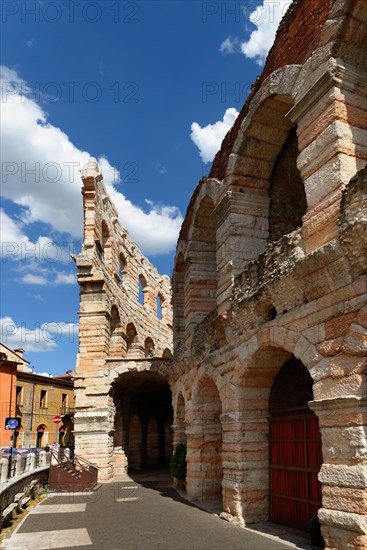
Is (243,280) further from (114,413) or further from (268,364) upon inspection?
(114,413)

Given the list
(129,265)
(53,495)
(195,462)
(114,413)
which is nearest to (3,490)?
(195,462)

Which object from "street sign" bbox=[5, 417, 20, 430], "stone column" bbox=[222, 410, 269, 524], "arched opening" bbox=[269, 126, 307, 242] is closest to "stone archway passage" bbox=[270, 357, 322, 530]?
"stone column" bbox=[222, 410, 269, 524]

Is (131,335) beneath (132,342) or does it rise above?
above

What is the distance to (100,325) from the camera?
53.2ft

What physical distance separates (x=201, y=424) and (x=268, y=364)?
3.38 m

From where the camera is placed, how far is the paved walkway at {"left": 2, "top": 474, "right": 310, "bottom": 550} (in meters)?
6.56

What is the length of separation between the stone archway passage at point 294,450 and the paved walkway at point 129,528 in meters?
0.67

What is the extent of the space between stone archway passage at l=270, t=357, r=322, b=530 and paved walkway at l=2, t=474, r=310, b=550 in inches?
26.5

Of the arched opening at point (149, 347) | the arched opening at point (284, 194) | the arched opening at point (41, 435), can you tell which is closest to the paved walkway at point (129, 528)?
the arched opening at point (284, 194)

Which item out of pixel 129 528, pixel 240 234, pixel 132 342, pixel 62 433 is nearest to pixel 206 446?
pixel 129 528

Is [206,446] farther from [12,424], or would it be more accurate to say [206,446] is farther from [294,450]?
[12,424]

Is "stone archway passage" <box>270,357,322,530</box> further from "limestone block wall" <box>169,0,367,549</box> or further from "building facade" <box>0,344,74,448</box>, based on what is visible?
"building facade" <box>0,344,74,448</box>

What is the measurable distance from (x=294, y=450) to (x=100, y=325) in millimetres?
10035

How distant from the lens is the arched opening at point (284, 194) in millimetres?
9188
